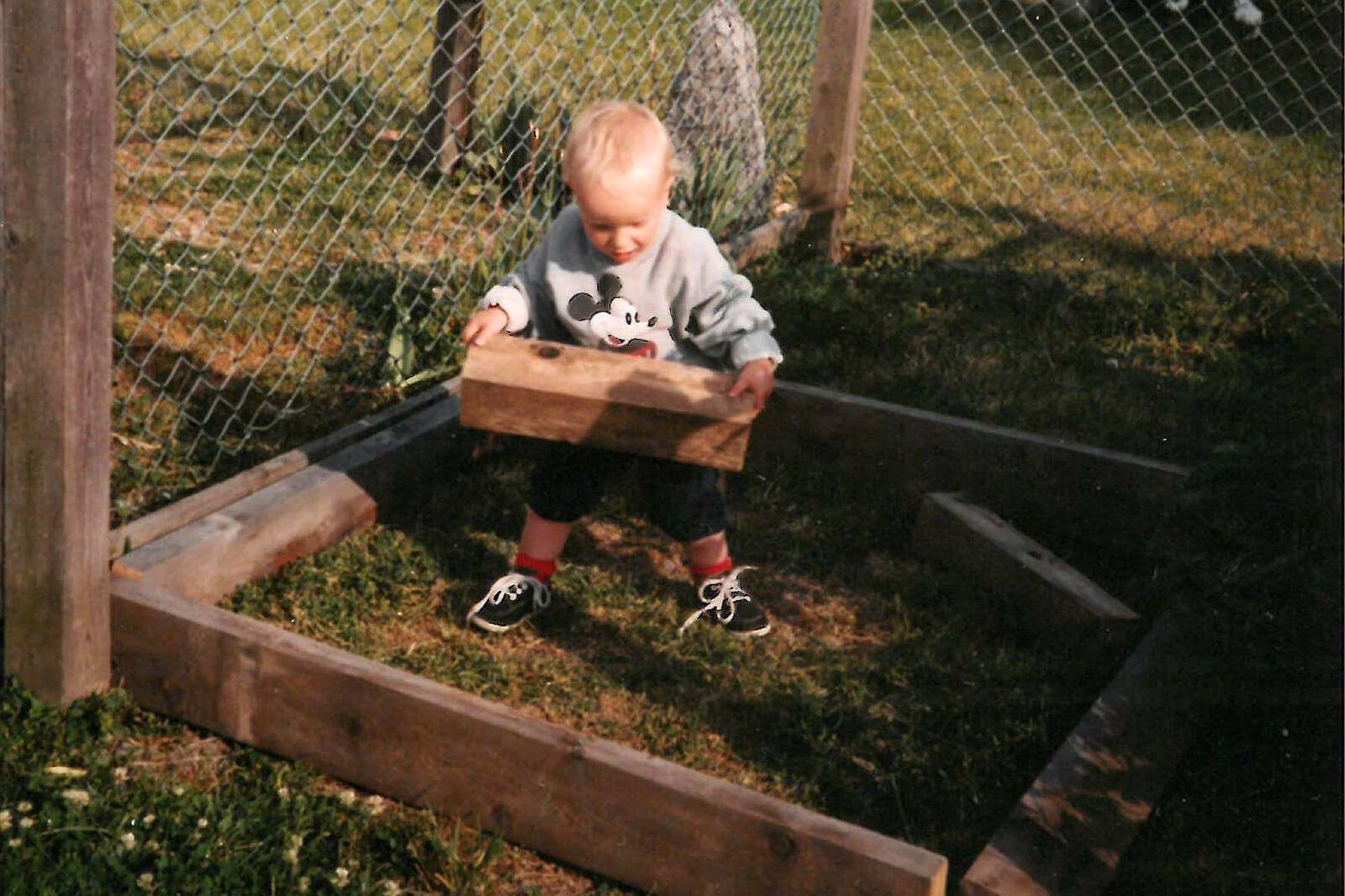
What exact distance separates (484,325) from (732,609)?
2.80 ft

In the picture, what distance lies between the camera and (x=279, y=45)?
776cm

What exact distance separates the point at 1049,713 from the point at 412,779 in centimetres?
131

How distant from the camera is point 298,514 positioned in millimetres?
3141

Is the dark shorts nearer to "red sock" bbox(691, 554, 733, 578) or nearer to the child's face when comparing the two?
"red sock" bbox(691, 554, 733, 578)

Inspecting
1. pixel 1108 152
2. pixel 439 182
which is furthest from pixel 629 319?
pixel 1108 152

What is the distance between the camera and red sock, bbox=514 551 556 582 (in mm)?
3193

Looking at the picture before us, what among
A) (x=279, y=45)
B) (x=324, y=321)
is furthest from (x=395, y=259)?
(x=279, y=45)

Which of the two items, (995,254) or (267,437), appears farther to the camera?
(995,254)

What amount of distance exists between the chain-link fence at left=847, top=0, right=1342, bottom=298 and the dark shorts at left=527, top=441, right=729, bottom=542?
112 inches

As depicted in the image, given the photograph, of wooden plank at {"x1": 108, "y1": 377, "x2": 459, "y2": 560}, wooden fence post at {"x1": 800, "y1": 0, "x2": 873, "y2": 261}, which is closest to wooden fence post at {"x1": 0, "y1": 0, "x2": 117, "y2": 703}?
wooden plank at {"x1": 108, "y1": 377, "x2": 459, "y2": 560}

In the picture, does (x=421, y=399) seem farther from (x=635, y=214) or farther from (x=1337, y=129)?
(x=1337, y=129)

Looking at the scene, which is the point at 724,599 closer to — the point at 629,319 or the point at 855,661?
the point at 855,661

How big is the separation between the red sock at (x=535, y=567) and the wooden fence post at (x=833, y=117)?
2.89 m

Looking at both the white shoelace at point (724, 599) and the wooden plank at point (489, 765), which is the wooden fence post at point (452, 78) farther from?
the wooden plank at point (489, 765)
